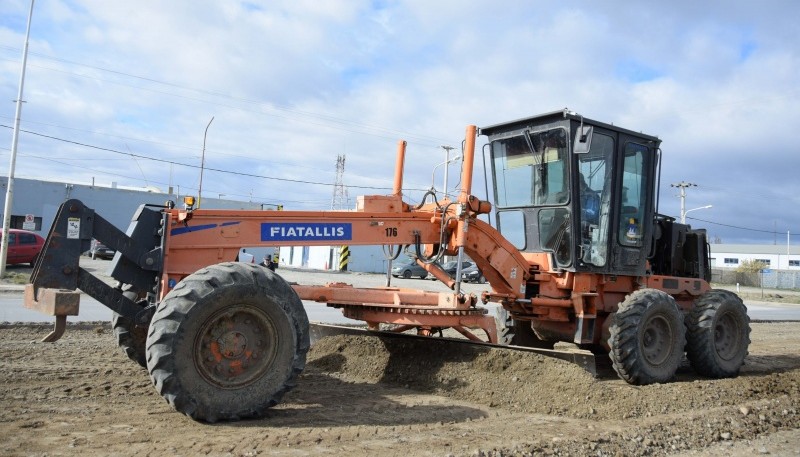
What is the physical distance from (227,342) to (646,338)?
514 centimetres

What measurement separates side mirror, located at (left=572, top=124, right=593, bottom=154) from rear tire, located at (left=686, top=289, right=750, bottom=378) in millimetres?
2903

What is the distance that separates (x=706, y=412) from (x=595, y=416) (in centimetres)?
114

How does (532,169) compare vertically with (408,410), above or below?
above

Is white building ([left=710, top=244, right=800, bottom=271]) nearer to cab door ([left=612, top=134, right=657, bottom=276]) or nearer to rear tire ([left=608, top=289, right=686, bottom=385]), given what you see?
cab door ([left=612, top=134, right=657, bottom=276])

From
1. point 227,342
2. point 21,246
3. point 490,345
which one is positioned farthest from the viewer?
point 21,246

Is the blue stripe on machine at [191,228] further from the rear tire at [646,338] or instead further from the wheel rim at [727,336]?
the wheel rim at [727,336]

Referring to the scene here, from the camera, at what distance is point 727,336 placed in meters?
9.15

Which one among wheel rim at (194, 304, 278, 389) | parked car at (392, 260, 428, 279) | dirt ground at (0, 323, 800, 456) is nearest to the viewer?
dirt ground at (0, 323, 800, 456)

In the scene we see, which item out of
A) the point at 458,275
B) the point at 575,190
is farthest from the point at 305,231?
the point at 575,190

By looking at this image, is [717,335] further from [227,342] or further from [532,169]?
[227,342]

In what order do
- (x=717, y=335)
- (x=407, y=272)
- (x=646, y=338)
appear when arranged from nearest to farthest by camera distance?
1. (x=646, y=338)
2. (x=717, y=335)
3. (x=407, y=272)

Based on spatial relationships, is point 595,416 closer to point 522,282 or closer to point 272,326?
point 522,282

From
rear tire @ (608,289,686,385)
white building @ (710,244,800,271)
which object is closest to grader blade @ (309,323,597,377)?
rear tire @ (608,289,686,385)

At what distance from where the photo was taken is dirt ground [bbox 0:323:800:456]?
4.86 meters
